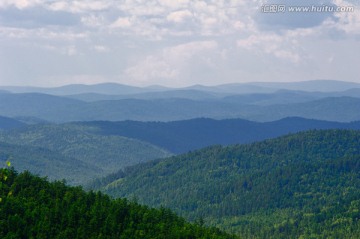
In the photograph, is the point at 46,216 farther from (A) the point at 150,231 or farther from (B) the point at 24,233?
(A) the point at 150,231

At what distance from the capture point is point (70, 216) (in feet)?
412

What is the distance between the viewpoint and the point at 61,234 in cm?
11631

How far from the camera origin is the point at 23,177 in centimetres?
14762

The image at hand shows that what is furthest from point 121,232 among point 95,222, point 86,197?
point 86,197

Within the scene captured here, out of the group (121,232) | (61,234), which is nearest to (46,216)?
(61,234)

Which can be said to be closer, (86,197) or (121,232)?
(121,232)

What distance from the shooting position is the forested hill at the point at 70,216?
116875 millimetres

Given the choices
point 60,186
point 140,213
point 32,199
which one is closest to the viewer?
point 32,199

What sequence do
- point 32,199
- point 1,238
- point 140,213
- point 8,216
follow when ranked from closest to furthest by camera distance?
point 1,238 → point 8,216 → point 32,199 → point 140,213

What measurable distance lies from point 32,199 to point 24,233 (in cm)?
2049

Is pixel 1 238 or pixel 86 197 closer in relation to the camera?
pixel 1 238

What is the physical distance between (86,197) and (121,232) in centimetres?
2428

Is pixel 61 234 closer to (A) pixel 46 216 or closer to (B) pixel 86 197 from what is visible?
(A) pixel 46 216

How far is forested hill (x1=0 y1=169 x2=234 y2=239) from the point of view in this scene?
117 meters
